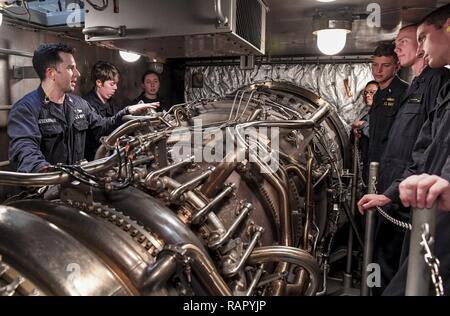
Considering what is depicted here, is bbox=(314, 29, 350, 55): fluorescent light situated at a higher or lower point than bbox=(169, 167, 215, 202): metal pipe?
higher

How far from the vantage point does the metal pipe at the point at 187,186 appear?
1.32m

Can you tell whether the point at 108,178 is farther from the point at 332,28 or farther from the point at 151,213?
the point at 332,28

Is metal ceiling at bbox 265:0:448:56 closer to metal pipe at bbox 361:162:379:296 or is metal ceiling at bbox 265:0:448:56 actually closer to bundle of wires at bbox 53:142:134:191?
metal pipe at bbox 361:162:379:296

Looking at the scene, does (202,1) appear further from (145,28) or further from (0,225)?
(0,225)

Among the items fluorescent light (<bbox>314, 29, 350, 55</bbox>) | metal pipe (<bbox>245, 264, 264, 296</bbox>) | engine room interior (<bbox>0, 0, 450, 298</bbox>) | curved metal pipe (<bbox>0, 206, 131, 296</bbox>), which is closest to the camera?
curved metal pipe (<bbox>0, 206, 131, 296</bbox>)

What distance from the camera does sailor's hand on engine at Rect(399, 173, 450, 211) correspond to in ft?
3.14

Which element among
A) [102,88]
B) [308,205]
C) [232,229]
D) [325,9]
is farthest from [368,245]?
[102,88]

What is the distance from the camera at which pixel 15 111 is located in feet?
7.41

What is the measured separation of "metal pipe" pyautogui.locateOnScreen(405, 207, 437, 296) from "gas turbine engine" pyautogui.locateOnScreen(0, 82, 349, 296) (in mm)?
422

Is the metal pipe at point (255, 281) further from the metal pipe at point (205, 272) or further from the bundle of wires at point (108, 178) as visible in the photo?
the bundle of wires at point (108, 178)

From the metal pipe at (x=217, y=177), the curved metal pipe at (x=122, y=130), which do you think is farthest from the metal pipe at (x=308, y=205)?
the curved metal pipe at (x=122, y=130)

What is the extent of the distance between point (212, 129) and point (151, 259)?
2.96 feet

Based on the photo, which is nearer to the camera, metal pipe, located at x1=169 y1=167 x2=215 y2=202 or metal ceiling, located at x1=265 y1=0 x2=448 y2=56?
metal pipe, located at x1=169 y1=167 x2=215 y2=202

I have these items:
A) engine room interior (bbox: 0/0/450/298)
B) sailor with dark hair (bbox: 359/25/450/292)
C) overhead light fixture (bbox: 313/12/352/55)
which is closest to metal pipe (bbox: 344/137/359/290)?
engine room interior (bbox: 0/0/450/298)
